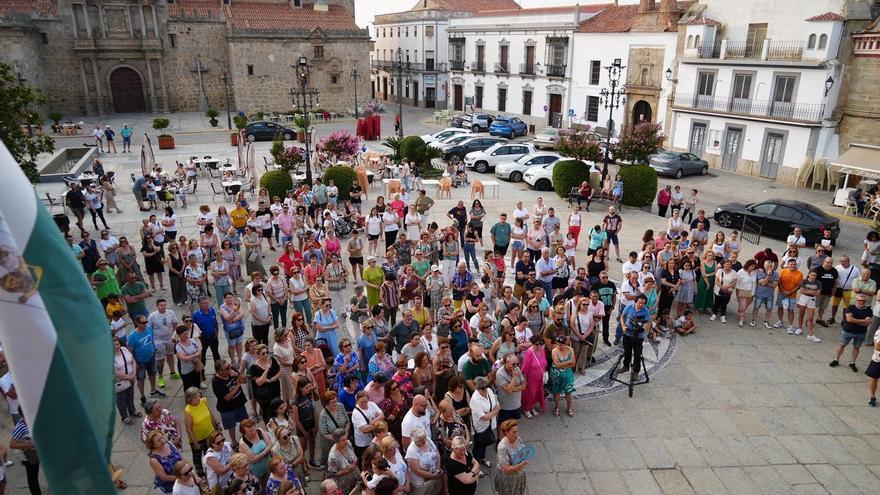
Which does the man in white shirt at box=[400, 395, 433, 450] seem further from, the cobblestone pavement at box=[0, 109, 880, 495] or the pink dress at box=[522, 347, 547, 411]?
the pink dress at box=[522, 347, 547, 411]

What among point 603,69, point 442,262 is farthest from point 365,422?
point 603,69

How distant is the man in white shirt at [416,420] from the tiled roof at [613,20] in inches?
1332

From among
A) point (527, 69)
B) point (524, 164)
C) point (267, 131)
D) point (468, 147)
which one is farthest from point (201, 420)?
point (527, 69)

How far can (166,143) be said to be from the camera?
30.9 m

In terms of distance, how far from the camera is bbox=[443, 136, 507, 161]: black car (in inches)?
1095

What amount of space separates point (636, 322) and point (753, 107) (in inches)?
931

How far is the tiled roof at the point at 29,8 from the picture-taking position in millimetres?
38750

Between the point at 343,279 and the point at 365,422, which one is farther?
the point at 343,279

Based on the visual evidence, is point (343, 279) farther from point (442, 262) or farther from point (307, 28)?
point (307, 28)

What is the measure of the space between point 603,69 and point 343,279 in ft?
102


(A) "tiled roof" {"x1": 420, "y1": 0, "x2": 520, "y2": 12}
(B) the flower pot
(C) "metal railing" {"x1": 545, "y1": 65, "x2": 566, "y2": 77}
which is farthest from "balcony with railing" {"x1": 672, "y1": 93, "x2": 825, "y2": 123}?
(A) "tiled roof" {"x1": 420, "y1": 0, "x2": 520, "y2": 12}

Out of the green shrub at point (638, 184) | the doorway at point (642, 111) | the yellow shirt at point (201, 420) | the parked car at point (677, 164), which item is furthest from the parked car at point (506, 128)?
the yellow shirt at point (201, 420)

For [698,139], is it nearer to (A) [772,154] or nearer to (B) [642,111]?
(A) [772,154]

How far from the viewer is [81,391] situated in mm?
2443
